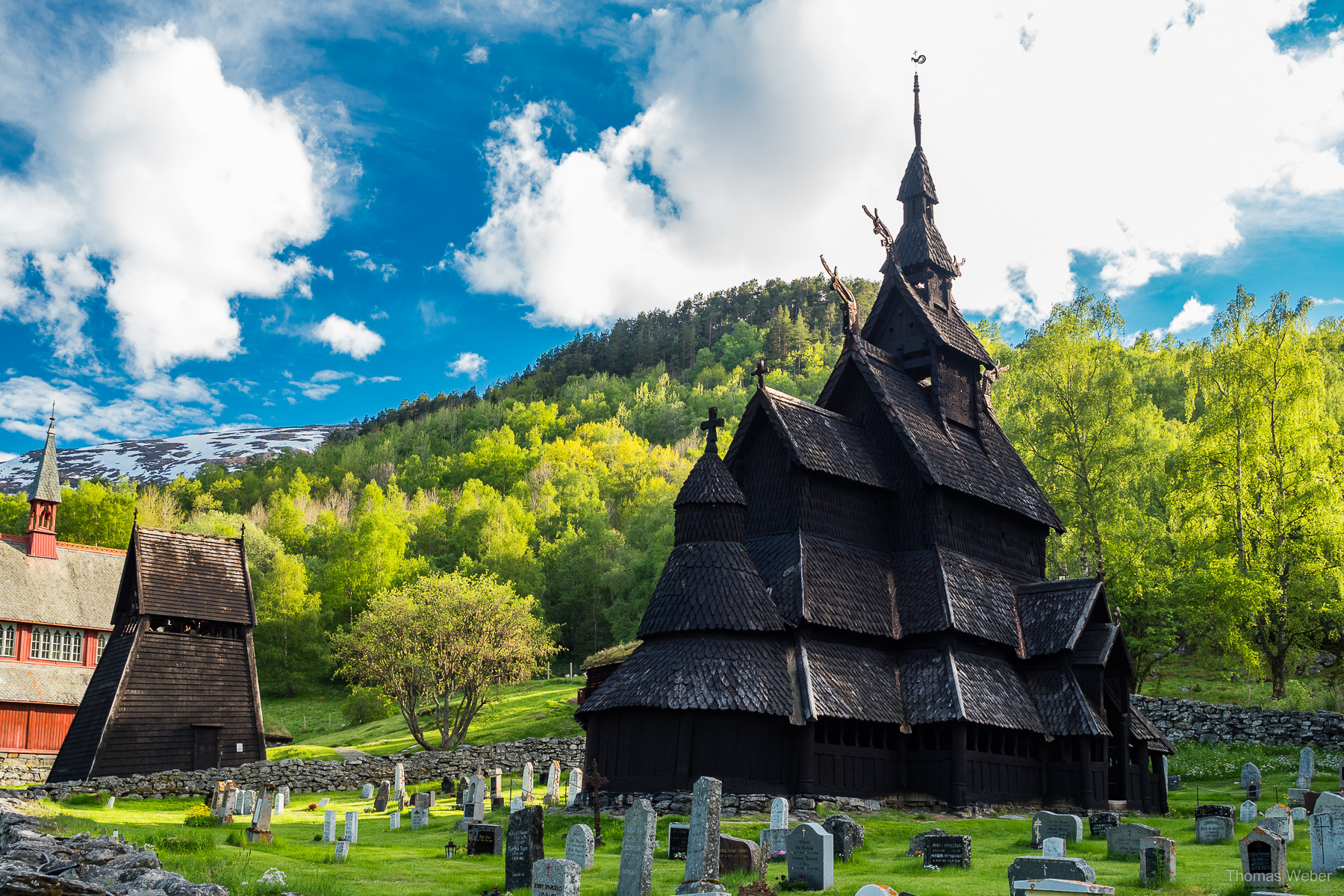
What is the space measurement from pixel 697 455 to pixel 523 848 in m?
77.9

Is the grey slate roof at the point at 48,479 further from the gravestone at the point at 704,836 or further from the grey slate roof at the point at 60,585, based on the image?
the gravestone at the point at 704,836

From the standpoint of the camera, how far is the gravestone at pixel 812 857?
1490 cm

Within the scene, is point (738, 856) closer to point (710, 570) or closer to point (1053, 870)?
point (1053, 870)

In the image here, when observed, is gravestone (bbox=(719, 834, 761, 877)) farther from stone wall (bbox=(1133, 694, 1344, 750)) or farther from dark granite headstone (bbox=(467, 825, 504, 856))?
stone wall (bbox=(1133, 694, 1344, 750))

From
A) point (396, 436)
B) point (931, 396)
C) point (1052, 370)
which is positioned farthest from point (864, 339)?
point (396, 436)

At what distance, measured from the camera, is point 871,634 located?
94.0ft

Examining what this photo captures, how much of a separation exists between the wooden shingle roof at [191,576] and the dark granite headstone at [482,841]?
21516mm

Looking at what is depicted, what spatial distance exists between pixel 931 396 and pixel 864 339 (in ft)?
11.2

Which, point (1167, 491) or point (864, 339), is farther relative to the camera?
point (1167, 491)

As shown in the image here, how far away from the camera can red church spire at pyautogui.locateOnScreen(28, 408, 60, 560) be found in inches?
1895

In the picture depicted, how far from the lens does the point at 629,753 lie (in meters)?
25.7

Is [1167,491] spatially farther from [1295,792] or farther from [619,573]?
[619,573]

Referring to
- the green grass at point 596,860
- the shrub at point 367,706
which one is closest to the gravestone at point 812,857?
the green grass at point 596,860

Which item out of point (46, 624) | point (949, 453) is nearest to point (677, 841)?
point (949, 453)
